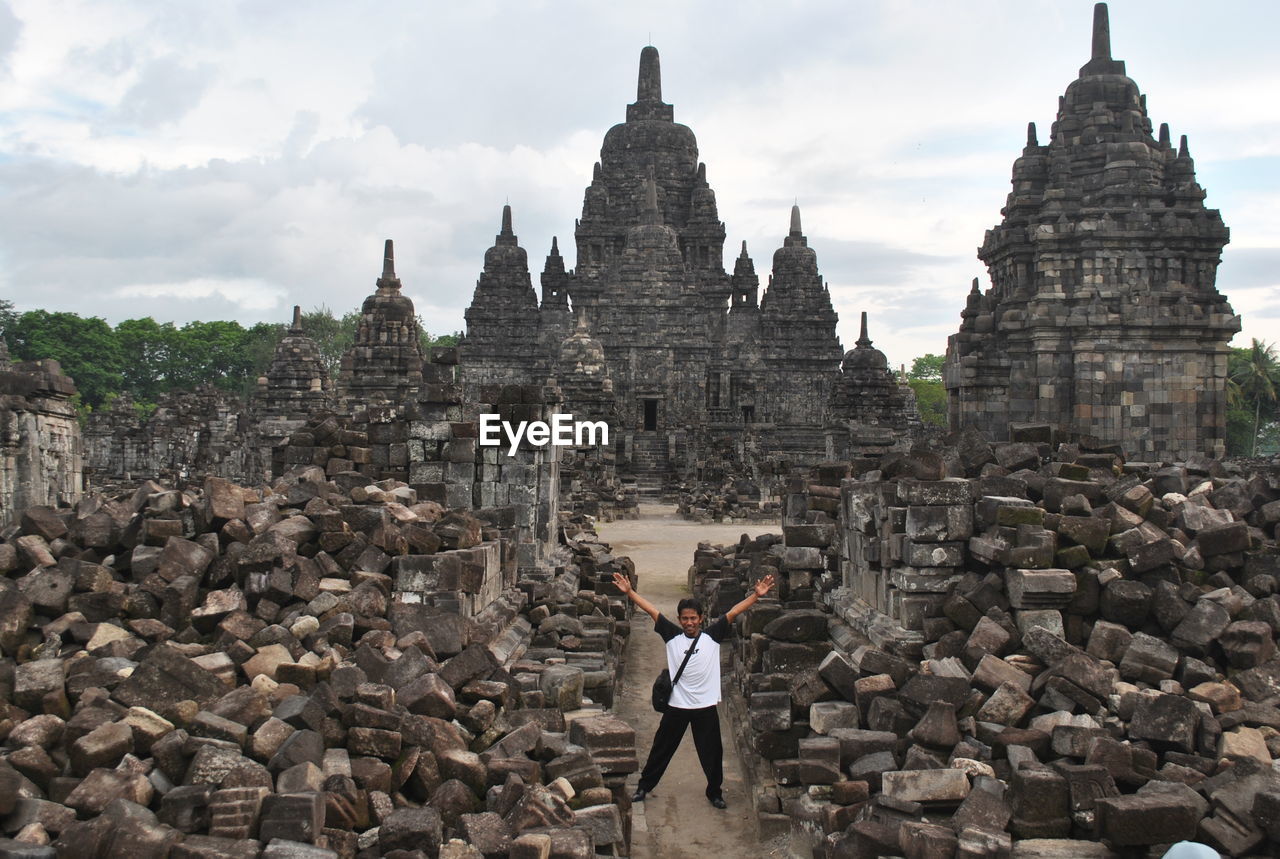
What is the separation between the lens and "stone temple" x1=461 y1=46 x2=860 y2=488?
120ft

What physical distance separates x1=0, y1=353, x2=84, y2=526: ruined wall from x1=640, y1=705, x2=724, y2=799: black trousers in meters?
8.86

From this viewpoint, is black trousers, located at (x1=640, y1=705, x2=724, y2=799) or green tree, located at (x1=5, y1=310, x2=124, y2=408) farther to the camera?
green tree, located at (x1=5, y1=310, x2=124, y2=408)

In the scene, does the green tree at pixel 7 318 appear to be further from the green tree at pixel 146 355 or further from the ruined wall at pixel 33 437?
the ruined wall at pixel 33 437

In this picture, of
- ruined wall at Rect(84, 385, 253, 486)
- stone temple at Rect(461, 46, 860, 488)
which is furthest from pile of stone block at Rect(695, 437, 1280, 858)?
stone temple at Rect(461, 46, 860, 488)

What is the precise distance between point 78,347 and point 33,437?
1671 inches

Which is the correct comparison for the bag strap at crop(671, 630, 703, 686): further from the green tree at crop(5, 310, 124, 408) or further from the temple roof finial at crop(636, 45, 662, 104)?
the green tree at crop(5, 310, 124, 408)

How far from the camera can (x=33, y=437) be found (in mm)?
12477

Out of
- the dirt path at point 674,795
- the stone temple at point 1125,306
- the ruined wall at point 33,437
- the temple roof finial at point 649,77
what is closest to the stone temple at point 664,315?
the temple roof finial at point 649,77

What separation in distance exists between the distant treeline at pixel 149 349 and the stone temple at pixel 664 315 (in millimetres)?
10327

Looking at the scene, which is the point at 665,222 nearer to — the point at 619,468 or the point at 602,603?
the point at 619,468

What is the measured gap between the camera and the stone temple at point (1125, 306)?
15258mm

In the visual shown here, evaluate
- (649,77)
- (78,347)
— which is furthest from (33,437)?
(78,347)

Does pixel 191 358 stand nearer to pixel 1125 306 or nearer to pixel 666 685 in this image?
pixel 1125 306

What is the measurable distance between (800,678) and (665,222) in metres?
37.5
